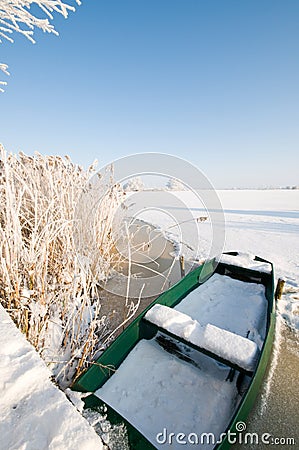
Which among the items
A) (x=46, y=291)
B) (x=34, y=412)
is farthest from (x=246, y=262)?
(x=34, y=412)

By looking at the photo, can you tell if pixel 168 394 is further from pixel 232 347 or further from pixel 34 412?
pixel 34 412

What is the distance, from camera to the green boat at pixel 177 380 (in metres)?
1.00

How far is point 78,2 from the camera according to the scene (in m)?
1.72

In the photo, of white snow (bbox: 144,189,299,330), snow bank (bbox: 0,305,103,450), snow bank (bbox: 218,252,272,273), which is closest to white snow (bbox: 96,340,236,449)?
snow bank (bbox: 0,305,103,450)

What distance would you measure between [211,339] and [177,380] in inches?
14.3

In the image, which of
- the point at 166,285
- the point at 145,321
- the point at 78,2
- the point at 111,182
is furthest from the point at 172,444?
the point at 78,2

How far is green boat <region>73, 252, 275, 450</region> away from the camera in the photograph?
100 cm

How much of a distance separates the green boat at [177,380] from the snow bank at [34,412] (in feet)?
1.33

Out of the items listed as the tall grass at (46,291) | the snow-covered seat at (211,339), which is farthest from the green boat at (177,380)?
the tall grass at (46,291)

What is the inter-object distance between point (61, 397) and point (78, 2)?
2611 mm

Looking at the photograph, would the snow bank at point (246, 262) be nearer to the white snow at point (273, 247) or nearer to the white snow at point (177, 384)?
the white snow at point (273, 247)

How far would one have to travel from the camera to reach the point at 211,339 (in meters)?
1.17

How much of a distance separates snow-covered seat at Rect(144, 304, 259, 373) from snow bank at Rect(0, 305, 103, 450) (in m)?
0.74

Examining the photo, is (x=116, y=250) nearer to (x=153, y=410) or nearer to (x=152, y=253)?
(x=152, y=253)
